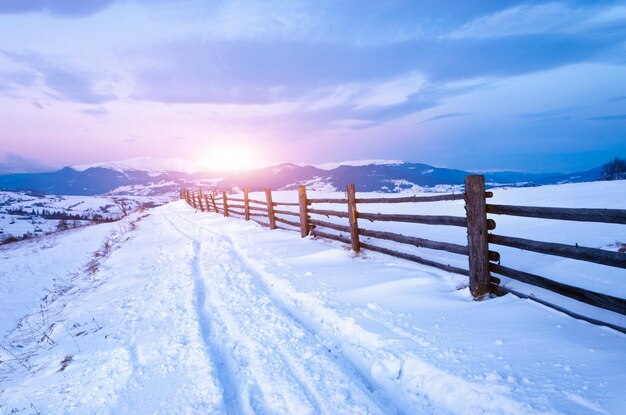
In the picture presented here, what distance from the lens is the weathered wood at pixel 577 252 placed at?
3014mm

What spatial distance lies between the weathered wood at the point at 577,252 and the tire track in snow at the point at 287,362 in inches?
96.7

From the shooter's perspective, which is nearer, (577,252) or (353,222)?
(577,252)

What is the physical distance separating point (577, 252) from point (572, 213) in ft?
1.34

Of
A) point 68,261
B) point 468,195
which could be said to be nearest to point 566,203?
point 468,195

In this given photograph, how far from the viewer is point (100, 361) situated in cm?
379

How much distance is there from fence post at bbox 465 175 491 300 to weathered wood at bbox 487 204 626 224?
0.51 feet

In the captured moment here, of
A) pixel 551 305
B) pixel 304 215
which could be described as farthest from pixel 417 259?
pixel 304 215

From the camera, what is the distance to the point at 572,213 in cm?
342

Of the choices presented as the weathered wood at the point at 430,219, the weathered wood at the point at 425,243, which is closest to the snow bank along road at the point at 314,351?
the weathered wood at the point at 425,243

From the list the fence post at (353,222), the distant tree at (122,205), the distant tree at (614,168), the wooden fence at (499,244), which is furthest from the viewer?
the distant tree at (614,168)

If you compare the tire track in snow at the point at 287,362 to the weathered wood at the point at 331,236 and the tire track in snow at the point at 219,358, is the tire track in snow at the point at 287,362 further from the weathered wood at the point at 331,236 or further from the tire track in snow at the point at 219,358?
the weathered wood at the point at 331,236

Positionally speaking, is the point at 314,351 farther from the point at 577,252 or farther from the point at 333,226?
the point at 333,226

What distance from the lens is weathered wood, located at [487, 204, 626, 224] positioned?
3.06 meters

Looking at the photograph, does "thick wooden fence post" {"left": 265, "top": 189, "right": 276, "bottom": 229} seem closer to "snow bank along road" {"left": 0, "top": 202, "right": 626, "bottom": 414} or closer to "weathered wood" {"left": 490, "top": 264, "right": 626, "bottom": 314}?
"snow bank along road" {"left": 0, "top": 202, "right": 626, "bottom": 414}
